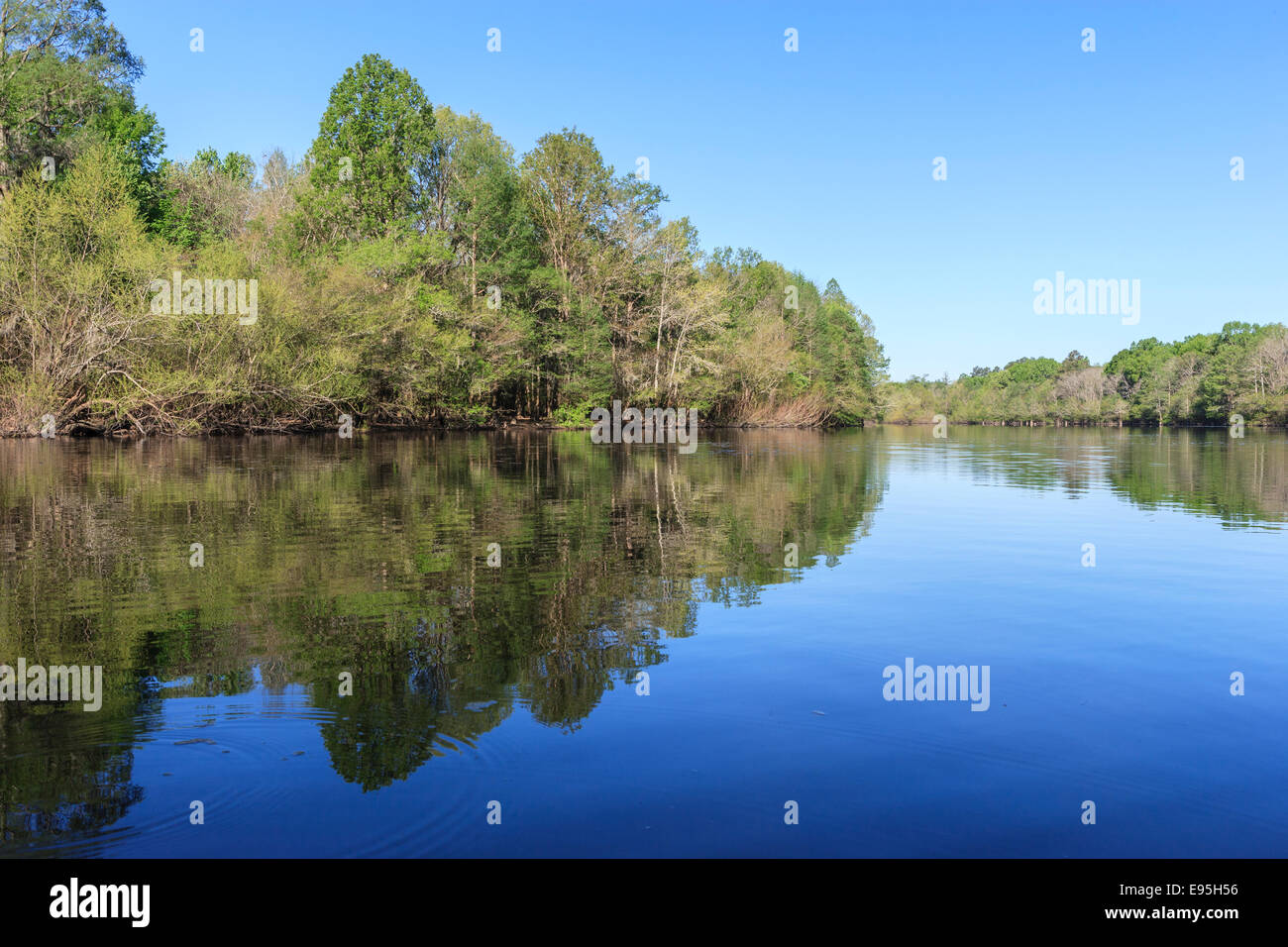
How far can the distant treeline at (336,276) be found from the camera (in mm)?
34938

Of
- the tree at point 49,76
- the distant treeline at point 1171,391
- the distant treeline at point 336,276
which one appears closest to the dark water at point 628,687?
the distant treeline at point 336,276

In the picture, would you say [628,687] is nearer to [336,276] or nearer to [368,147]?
[336,276]

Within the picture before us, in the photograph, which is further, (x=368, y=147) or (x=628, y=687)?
(x=368, y=147)

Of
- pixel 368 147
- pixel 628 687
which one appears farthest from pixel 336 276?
pixel 628 687

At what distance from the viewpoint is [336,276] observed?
46.2 metres

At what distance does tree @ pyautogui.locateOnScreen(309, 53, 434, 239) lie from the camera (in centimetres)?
5544

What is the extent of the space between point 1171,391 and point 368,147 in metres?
140

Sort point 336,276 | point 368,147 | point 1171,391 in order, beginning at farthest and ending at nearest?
1. point 1171,391
2. point 368,147
3. point 336,276

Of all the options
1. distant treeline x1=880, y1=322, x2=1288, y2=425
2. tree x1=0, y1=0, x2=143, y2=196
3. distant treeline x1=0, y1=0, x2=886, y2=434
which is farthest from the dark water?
distant treeline x1=880, y1=322, x2=1288, y2=425

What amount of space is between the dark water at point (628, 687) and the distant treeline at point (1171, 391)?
120m

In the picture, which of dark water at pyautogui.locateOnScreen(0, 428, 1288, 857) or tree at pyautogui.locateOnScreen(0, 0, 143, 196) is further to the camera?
tree at pyautogui.locateOnScreen(0, 0, 143, 196)

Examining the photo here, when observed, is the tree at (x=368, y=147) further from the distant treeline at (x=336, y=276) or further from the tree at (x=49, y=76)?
the tree at (x=49, y=76)

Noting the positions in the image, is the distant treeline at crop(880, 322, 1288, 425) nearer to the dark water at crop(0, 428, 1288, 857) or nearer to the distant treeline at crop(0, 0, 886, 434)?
the distant treeline at crop(0, 0, 886, 434)

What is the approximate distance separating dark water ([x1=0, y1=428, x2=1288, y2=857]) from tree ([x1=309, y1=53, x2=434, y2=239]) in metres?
44.9
